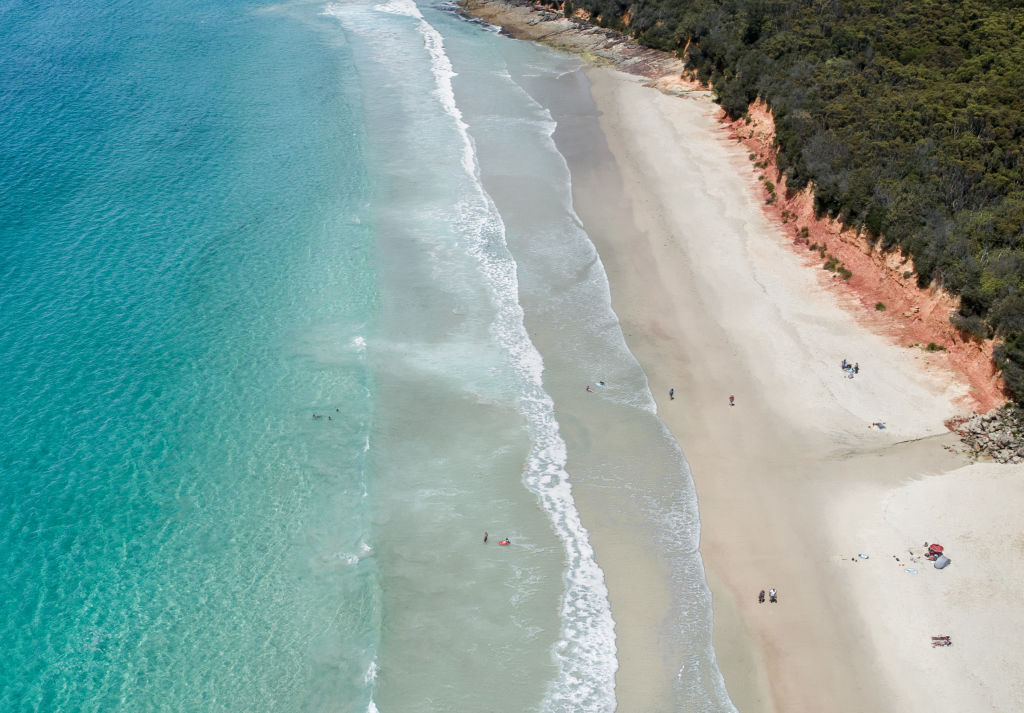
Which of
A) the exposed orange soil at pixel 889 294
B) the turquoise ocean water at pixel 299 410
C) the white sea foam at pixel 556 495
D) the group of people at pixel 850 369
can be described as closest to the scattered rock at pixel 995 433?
the exposed orange soil at pixel 889 294

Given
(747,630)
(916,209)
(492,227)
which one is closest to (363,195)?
(492,227)

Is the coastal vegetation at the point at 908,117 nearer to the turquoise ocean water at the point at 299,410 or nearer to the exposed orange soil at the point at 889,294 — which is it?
the exposed orange soil at the point at 889,294

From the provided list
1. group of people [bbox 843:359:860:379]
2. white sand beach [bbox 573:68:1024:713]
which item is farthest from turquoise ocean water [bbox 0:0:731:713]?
group of people [bbox 843:359:860:379]

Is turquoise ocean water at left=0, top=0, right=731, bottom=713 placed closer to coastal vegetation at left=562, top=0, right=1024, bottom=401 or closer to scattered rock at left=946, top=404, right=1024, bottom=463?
scattered rock at left=946, top=404, right=1024, bottom=463

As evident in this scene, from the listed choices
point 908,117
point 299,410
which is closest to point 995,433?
point 908,117

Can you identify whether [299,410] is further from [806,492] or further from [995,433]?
[995,433]

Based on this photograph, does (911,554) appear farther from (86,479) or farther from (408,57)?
(408,57)
